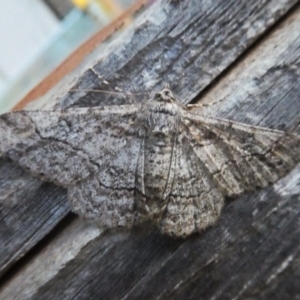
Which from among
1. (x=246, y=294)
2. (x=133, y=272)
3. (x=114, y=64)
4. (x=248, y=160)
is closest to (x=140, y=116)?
(x=114, y=64)

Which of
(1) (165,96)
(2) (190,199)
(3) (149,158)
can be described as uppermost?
(1) (165,96)

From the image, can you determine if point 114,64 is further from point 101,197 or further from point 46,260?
point 46,260

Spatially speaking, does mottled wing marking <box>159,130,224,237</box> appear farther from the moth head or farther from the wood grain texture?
the moth head

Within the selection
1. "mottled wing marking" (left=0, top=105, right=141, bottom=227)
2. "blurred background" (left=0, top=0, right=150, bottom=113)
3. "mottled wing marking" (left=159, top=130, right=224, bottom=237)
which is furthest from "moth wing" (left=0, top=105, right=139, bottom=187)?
"blurred background" (left=0, top=0, right=150, bottom=113)

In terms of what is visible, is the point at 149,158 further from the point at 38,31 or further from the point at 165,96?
the point at 38,31

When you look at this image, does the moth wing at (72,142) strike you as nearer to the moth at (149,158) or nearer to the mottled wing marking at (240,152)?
the moth at (149,158)

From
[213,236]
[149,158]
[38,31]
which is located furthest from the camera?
[38,31]

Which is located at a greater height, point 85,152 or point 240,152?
point 85,152

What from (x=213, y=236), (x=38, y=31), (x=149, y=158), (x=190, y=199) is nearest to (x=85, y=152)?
(x=149, y=158)
